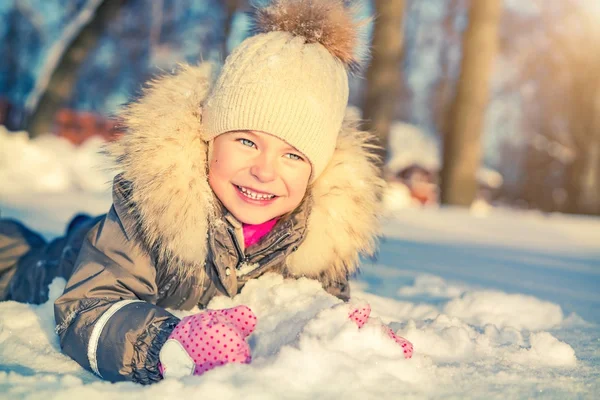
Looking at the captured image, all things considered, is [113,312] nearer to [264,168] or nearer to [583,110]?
[264,168]

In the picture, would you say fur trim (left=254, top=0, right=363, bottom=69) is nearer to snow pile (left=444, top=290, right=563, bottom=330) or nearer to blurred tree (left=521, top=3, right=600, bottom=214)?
snow pile (left=444, top=290, right=563, bottom=330)

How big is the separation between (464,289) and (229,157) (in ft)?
3.79

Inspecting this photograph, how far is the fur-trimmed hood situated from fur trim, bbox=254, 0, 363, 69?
0.89 ft

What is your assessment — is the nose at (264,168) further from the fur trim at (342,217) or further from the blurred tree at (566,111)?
the blurred tree at (566,111)

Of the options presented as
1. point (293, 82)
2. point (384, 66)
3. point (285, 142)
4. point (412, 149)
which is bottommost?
point (412, 149)

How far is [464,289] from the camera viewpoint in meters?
2.37

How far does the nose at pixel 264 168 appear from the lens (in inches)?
70.6

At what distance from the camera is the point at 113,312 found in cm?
142

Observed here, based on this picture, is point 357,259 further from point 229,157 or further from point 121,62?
point 121,62

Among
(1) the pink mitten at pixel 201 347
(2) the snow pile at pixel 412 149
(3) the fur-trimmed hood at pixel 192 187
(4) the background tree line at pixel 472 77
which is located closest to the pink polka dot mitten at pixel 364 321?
(1) the pink mitten at pixel 201 347

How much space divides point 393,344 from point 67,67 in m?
8.22

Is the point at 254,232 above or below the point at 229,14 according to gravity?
below

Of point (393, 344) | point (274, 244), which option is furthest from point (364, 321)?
point (274, 244)

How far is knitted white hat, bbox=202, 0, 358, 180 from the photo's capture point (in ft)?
6.06
